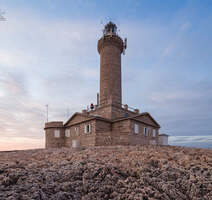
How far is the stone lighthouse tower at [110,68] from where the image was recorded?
81.3 feet

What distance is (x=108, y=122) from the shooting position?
830 inches

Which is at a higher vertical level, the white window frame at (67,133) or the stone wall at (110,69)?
the stone wall at (110,69)

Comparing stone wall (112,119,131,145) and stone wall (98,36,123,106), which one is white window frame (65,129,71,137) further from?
stone wall (112,119,131,145)

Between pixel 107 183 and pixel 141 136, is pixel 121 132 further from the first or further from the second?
pixel 107 183

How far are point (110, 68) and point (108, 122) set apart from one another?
9397 mm

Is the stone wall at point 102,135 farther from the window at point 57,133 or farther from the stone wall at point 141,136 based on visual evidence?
the window at point 57,133

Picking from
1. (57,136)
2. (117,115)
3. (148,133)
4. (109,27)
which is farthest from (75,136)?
(109,27)

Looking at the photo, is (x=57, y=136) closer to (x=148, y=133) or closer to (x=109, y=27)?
(x=148, y=133)

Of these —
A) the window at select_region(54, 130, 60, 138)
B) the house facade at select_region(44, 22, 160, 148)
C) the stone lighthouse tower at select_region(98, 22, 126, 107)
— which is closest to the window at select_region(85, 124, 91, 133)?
the house facade at select_region(44, 22, 160, 148)

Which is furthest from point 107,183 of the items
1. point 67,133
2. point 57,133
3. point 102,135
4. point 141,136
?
point 57,133

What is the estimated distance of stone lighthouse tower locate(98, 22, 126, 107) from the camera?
24.8 metres

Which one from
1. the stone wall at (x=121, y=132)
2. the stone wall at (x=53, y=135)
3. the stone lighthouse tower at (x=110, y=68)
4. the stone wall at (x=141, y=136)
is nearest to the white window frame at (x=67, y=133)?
the stone wall at (x=53, y=135)

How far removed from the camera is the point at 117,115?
2264cm

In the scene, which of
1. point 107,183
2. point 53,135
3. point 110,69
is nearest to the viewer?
point 107,183
